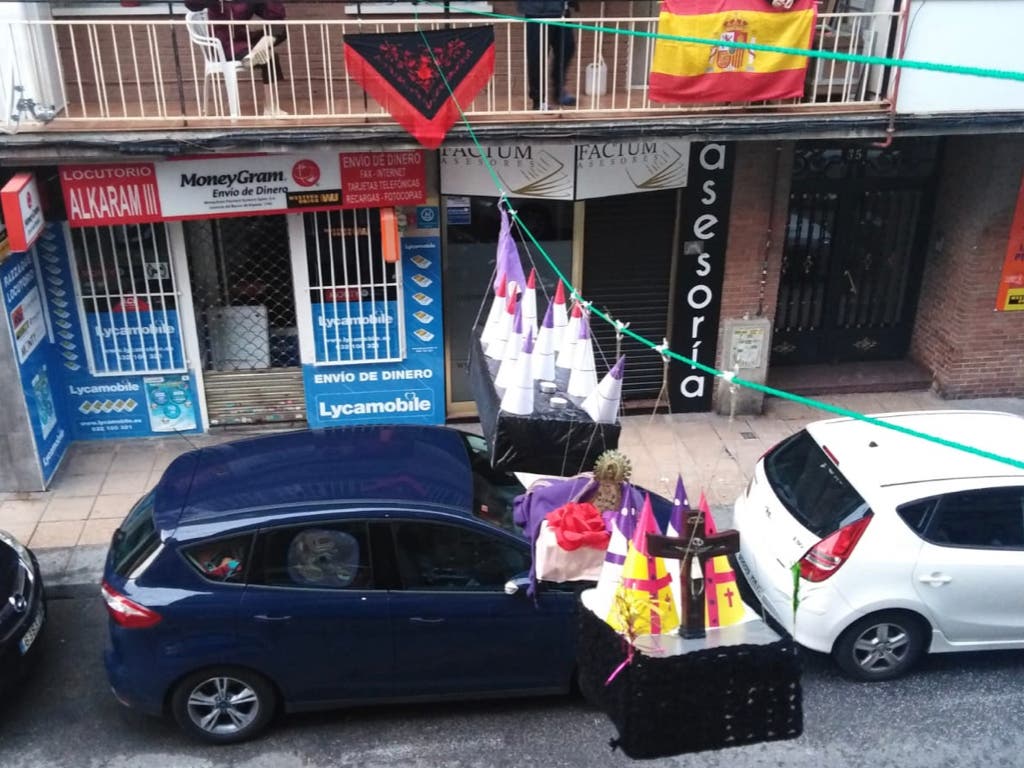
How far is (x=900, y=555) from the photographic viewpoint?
260 inches

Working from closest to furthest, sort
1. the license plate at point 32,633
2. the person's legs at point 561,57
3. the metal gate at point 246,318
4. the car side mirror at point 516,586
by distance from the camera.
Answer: the car side mirror at point 516,586, the license plate at point 32,633, the person's legs at point 561,57, the metal gate at point 246,318

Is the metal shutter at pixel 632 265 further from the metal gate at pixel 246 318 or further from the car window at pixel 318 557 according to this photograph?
the car window at pixel 318 557

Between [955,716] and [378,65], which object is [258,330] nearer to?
[378,65]

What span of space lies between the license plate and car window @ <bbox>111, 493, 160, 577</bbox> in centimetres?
86

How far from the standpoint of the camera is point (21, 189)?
8.16 metres

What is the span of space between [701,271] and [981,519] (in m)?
4.34

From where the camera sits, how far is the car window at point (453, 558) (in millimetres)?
6137

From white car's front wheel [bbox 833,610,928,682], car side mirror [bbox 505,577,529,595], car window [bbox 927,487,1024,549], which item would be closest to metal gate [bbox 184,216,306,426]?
car side mirror [bbox 505,577,529,595]

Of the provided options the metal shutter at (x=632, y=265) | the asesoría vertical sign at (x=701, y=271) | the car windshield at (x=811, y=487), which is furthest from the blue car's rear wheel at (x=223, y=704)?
the asesoría vertical sign at (x=701, y=271)

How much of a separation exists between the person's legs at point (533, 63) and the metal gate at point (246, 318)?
2681 mm

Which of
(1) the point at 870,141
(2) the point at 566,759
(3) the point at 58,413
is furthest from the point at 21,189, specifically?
(1) the point at 870,141

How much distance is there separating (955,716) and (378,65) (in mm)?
6479

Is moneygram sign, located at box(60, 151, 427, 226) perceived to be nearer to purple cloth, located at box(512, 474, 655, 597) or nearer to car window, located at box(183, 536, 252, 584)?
car window, located at box(183, 536, 252, 584)

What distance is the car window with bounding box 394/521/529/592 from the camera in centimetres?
614
